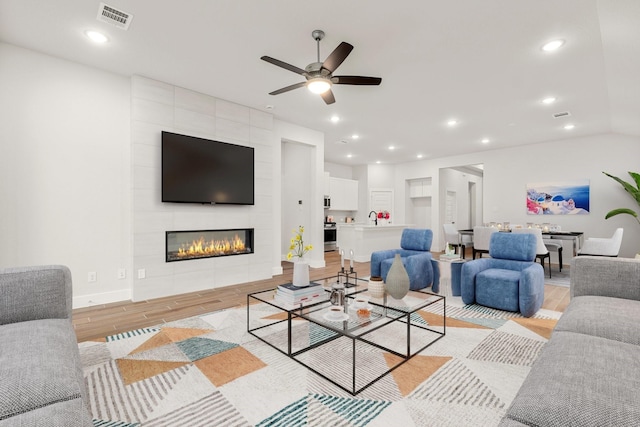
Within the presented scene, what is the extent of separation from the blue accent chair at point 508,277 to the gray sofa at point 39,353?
3.48m

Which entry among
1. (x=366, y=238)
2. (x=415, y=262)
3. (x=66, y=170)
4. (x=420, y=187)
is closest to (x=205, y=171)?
(x=66, y=170)

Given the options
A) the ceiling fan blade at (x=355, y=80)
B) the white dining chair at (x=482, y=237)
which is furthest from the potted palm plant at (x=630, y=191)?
the ceiling fan blade at (x=355, y=80)

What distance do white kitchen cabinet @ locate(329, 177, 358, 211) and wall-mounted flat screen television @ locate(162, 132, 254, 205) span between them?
451 centimetres

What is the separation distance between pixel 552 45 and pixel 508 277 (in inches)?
93.0

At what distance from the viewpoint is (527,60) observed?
3311 mm

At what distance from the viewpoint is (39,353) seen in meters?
1.26

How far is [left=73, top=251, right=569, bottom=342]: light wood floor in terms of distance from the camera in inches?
115

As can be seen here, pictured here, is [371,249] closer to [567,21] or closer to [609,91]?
[609,91]

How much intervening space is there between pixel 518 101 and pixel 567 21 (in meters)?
2.02

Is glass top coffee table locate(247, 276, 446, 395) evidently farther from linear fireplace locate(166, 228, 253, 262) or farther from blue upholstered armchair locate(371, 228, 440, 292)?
linear fireplace locate(166, 228, 253, 262)

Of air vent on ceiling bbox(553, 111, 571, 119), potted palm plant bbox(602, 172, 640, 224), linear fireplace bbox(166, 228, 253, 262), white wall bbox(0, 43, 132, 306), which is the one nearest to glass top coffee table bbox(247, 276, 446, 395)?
linear fireplace bbox(166, 228, 253, 262)

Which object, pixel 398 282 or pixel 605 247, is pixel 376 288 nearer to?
pixel 398 282

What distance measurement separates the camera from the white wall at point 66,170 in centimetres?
317

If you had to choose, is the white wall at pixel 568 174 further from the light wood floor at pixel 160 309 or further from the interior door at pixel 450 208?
the light wood floor at pixel 160 309
